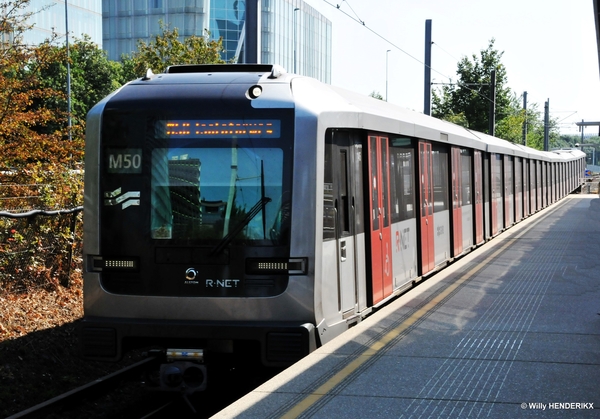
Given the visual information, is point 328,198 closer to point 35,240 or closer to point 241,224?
point 241,224

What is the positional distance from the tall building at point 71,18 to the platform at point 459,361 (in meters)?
55.7

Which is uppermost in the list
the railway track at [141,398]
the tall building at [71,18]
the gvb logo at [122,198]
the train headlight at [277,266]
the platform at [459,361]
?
the tall building at [71,18]

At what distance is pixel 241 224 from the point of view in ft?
26.0

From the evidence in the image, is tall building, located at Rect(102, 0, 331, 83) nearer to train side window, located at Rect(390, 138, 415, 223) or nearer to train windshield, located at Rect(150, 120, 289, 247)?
train side window, located at Rect(390, 138, 415, 223)

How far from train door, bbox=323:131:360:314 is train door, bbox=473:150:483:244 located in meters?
11.1

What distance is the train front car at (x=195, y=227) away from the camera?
26.1ft

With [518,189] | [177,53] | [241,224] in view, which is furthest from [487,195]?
[241,224]

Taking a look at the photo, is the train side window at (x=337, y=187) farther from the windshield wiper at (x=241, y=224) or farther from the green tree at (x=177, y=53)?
the green tree at (x=177, y=53)

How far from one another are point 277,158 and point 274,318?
145 cm

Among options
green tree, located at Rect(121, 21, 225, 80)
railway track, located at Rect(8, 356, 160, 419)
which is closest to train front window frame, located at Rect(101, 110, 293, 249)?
railway track, located at Rect(8, 356, 160, 419)

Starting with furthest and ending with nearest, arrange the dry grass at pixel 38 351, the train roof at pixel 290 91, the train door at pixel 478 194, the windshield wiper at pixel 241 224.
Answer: the train door at pixel 478 194, the dry grass at pixel 38 351, the train roof at pixel 290 91, the windshield wiper at pixel 241 224

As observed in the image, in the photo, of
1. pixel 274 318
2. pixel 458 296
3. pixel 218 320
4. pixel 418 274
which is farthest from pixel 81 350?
pixel 418 274

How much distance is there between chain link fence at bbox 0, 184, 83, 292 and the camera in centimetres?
1284

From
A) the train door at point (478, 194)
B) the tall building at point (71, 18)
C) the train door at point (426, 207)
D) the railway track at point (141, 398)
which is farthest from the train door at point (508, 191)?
the tall building at point (71, 18)
